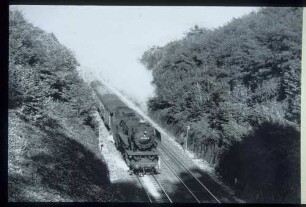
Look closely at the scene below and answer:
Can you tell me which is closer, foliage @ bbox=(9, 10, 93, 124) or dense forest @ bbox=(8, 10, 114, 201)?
dense forest @ bbox=(8, 10, 114, 201)

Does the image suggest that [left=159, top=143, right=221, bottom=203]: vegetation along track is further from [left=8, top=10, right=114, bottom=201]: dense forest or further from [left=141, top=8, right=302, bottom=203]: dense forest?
[left=8, top=10, right=114, bottom=201]: dense forest

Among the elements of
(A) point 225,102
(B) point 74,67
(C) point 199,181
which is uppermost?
(B) point 74,67

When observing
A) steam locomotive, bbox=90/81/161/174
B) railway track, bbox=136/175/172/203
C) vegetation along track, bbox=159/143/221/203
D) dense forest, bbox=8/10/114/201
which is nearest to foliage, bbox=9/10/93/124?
dense forest, bbox=8/10/114/201

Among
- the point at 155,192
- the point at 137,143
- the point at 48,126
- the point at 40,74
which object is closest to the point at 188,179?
the point at 155,192

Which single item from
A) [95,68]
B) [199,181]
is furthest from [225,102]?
[95,68]

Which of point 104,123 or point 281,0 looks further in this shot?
point 104,123

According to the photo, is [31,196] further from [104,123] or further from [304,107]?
[104,123]

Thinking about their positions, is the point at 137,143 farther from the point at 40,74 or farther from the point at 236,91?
the point at 40,74
